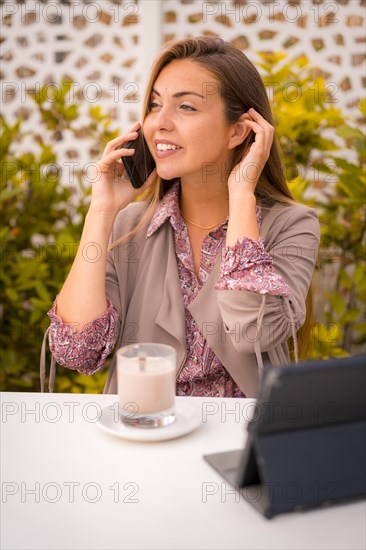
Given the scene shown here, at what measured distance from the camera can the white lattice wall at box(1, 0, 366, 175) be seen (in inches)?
124

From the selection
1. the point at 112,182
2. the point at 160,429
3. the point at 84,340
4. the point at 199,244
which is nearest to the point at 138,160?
the point at 112,182

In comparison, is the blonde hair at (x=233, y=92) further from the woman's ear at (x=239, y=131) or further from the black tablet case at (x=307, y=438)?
the black tablet case at (x=307, y=438)

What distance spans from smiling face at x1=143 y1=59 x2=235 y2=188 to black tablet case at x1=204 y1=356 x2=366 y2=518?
3.35ft

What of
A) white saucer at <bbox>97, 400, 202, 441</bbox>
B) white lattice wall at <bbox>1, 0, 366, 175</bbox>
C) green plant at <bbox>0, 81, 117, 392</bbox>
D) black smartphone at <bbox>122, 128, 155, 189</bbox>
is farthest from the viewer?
white lattice wall at <bbox>1, 0, 366, 175</bbox>

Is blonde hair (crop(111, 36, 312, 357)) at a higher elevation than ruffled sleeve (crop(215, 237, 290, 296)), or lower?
higher

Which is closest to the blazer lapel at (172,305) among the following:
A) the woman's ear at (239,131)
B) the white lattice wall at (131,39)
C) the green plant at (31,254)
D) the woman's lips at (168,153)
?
the woman's lips at (168,153)

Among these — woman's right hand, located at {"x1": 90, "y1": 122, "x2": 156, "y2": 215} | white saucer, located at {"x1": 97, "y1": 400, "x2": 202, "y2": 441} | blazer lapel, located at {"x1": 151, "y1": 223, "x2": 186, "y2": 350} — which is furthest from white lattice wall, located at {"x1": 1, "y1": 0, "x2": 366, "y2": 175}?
white saucer, located at {"x1": 97, "y1": 400, "x2": 202, "y2": 441}

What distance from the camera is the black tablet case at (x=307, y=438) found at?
28.5 inches

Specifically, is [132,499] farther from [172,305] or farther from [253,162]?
[253,162]

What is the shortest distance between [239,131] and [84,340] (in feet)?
2.31

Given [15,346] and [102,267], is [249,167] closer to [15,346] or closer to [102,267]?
[102,267]

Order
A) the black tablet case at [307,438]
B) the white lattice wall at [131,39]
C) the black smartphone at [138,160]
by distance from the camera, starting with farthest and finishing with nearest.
→ the white lattice wall at [131,39]
the black smartphone at [138,160]
the black tablet case at [307,438]

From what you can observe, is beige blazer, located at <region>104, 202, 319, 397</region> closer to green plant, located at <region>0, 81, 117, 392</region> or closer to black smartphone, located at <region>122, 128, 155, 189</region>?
black smartphone, located at <region>122, 128, 155, 189</region>

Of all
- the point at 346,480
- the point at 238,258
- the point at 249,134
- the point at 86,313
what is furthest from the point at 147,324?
the point at 346,480
